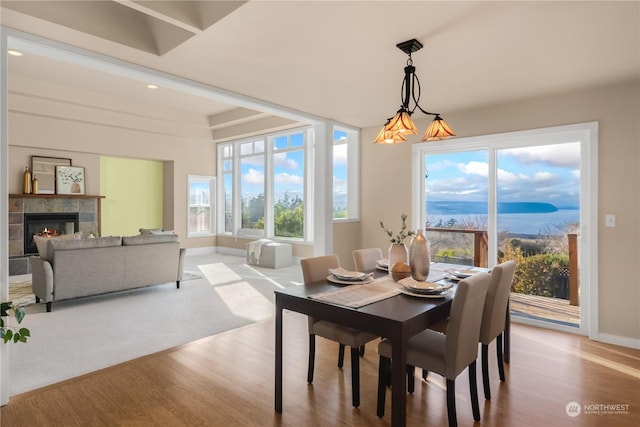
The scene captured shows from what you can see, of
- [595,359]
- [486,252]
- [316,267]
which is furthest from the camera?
[486,252]

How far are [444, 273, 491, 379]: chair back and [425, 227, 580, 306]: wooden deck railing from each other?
250cm

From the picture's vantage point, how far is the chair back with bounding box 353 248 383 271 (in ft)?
10.7

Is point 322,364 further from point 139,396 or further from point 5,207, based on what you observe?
point 5,207

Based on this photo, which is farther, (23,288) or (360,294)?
(23,288)

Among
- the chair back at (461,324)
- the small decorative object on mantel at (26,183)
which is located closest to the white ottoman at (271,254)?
the small decorative object on mantel at (26,183)

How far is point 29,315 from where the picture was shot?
420cm

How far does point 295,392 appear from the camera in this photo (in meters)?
2.56

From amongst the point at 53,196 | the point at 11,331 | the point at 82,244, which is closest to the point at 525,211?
the point at 11,331

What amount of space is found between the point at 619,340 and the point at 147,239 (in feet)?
18.8

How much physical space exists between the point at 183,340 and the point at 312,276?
1622 millimetres

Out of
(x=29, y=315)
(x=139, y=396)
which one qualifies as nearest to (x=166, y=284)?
(x=29, y=315)

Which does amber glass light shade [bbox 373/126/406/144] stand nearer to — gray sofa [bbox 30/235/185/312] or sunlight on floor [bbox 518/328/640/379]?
sunlight on floor [bbox 518/328/640/379]

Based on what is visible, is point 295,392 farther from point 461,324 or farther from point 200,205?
point 200,205

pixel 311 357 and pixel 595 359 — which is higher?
pixel 311 357
